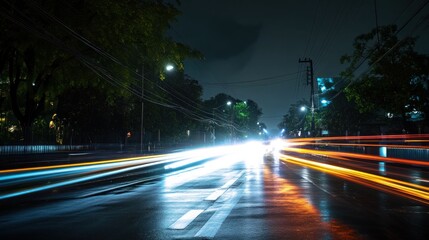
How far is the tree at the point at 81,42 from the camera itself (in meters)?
18.2

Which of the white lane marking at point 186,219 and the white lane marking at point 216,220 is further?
the white lane marking at point 186,219

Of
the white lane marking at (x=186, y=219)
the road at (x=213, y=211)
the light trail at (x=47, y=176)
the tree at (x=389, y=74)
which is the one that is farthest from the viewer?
the tree at (x=389, y=74)

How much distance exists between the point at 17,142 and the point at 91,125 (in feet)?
55.0

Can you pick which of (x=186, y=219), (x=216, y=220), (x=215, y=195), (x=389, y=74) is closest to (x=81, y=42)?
(x=215, y=195)

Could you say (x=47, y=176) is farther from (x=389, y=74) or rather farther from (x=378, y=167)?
(x=389, y=74)

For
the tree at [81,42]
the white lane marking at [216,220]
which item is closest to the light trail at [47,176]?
the tree at [81,42]

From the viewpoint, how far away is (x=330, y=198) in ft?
35.8

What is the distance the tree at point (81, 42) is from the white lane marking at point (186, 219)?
11.4 m

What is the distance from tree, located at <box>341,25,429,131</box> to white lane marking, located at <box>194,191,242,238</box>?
29644 mm

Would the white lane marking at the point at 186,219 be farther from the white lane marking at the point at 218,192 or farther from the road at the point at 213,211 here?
the white lane marking at the point at 218,192

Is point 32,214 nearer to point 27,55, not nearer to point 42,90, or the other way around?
point 27,55

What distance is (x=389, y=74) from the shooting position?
37.2m

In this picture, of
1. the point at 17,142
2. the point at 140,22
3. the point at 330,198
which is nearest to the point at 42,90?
the point at 17,142

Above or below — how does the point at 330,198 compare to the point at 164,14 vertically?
below
